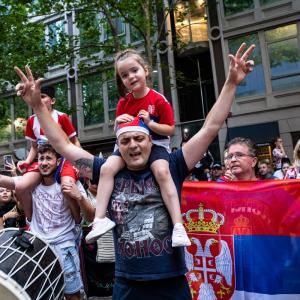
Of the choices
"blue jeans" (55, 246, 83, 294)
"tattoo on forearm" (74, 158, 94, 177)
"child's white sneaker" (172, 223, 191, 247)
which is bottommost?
"blue jeans" (55, 246, 83, 294)

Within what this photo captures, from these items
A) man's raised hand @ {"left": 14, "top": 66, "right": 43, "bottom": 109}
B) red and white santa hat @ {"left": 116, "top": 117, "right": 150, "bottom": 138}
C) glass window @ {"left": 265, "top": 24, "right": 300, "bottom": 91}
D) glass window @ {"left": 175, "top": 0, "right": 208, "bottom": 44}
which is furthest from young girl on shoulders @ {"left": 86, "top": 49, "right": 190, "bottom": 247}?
glass window @ {"left": 175, "top": 0, "right": 208, "bottom": 44}

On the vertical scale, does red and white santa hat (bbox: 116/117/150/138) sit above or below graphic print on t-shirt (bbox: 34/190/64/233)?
above

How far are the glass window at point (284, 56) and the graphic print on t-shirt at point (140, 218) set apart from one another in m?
16.0

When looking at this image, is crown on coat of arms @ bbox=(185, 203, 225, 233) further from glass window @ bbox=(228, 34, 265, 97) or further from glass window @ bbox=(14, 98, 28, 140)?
glass window @ bbox=(14, 98, 28, 140)

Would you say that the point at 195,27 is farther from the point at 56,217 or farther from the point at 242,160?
the point at 56,217

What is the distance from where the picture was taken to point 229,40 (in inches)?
723

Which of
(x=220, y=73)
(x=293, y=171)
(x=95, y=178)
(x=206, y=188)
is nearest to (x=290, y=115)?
(x=220, y=73)

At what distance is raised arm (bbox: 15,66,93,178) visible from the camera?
2535 millimetres

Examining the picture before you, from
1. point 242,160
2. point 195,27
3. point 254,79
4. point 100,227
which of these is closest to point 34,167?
point 100,227

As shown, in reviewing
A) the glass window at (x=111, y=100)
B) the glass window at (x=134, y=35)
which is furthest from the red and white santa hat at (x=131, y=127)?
the glass window at (x=111, y=100)

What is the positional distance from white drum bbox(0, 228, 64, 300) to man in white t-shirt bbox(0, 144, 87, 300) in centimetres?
103

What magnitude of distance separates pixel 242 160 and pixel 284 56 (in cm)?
1512

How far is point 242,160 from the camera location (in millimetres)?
3756

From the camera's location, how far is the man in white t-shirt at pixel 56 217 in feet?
12.5
